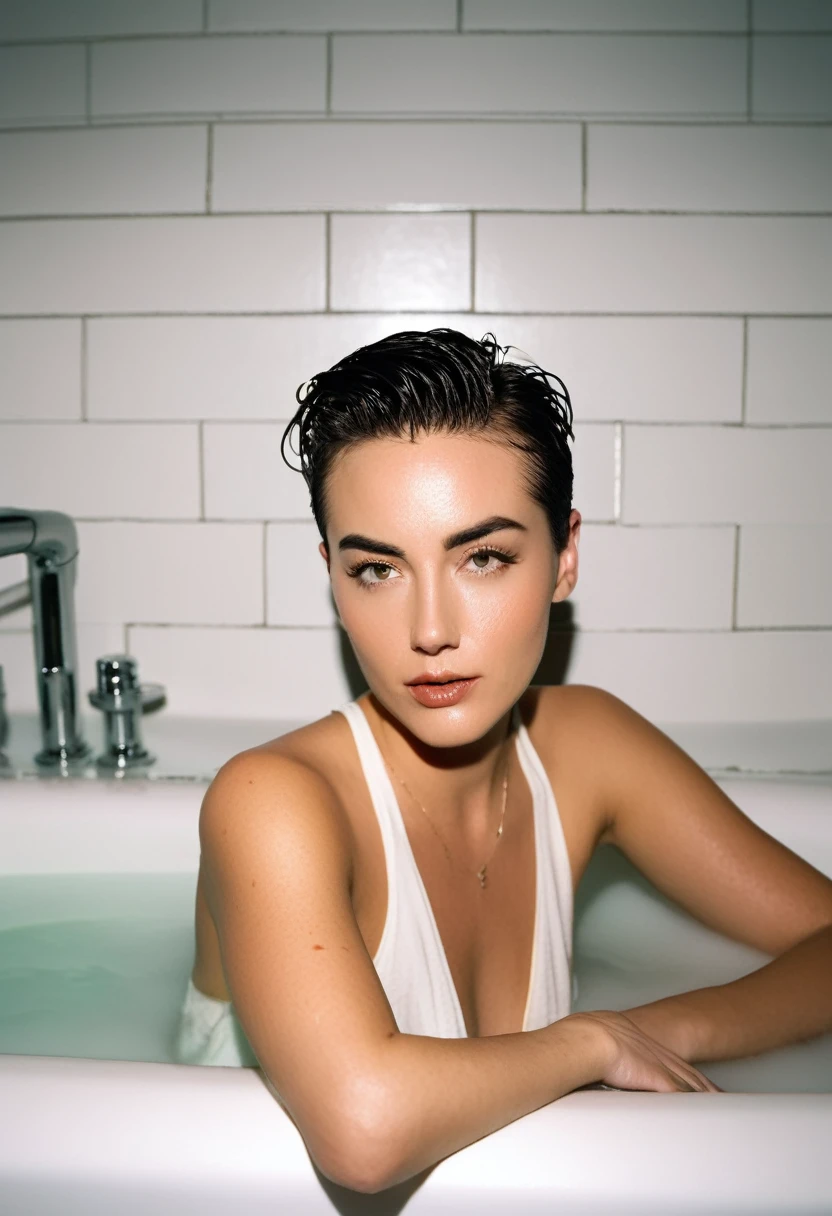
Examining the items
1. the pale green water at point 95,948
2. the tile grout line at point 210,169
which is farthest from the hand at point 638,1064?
the tile grout line at point 210,169

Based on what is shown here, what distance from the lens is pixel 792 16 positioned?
4.24 feet

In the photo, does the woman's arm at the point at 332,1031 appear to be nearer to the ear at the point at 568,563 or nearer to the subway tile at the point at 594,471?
the ear at the point at 568,563

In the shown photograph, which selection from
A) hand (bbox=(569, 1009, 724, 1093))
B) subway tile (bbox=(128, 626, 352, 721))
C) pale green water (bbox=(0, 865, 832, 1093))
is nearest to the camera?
hand (bbox=(569, 1009, 724, 1093))

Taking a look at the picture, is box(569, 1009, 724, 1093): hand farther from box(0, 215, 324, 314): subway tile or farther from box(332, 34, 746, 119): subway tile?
box(332, 34, 746, 119): subway tile

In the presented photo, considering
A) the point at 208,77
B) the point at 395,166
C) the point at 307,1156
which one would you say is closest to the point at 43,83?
the point at 208,77

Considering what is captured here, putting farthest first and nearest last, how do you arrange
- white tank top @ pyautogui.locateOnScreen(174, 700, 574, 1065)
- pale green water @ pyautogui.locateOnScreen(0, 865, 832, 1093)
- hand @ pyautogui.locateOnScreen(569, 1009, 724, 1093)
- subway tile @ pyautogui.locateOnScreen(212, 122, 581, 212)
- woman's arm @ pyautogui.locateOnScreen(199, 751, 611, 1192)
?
subway tile @ pyautogui.locateOnScreen(212, 122, 581, 212), pale green water @ pyautogui.locateOnScreen(0, 865, 832, 1093), white tank top @ pyautogui.locateOnScreen(174, 700, 574, 1065), hand @ pyautogui.locateOnScreen(569, 1009, 724, 1093), woman's arm @ pyautogui.locateOnScreen(199, 751, 611, 1192)

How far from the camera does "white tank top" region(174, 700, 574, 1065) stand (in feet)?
2.71

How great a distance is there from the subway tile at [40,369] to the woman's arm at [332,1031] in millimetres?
893

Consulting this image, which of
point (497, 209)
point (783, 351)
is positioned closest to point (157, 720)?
point (497, 209)

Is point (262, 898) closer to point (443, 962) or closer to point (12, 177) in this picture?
point (443, 962)

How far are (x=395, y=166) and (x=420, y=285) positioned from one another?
0.18m

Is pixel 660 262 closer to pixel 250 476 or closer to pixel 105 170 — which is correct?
pixel 250 476

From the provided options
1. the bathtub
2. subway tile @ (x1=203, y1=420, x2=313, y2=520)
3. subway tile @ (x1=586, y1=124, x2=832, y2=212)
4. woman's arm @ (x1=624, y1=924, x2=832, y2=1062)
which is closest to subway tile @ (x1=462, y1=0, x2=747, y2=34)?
subway tile @ (x1=586, y1=124, x2=832, y2=212)

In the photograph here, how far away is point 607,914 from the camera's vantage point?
49.0 inches
